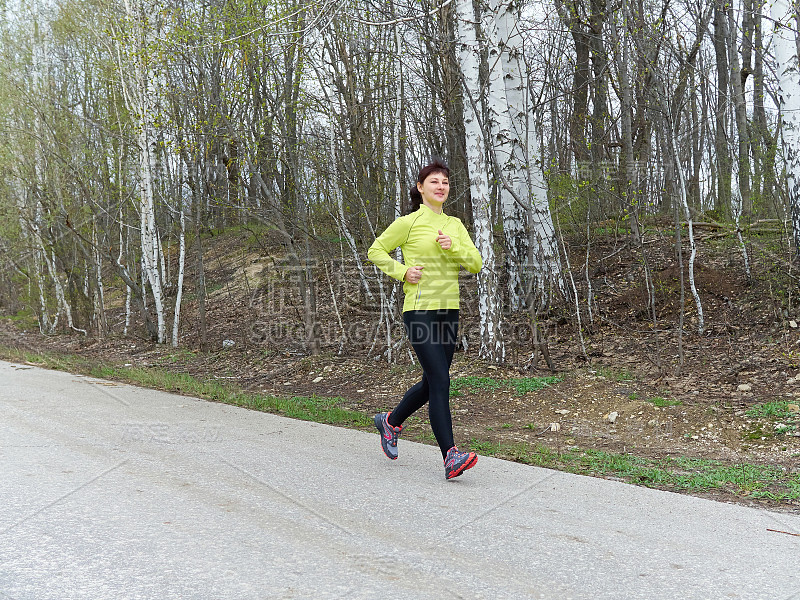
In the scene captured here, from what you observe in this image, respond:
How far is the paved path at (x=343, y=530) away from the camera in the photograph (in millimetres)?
3035

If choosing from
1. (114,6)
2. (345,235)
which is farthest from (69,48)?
(345,235)

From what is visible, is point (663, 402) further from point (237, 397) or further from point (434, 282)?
point (237, 397)

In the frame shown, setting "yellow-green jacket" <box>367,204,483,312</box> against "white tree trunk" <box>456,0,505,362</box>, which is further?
"white tree trunk" <box>456,0,505,362</box>

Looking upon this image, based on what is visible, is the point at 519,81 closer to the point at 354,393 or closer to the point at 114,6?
the point at 354,393

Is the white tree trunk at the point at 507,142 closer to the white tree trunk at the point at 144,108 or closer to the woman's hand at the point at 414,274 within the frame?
the woman's hand at the point at 414,274

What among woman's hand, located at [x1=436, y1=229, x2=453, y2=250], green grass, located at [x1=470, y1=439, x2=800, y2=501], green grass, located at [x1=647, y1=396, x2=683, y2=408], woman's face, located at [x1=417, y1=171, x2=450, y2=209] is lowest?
green grass, located at [x1=470, y1=439, x2=800, y2=501]

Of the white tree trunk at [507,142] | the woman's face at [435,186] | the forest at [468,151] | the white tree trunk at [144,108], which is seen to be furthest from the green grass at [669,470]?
the white tree trunk at [144,108]

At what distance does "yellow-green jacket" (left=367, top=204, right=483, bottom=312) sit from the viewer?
4.83m

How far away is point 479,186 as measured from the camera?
912cm

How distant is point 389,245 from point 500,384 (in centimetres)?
412

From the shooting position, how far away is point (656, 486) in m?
4.93

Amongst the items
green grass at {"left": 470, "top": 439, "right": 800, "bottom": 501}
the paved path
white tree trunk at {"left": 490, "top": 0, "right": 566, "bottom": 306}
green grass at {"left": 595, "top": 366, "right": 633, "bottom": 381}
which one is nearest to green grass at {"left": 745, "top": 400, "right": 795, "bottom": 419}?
green grass at {"left": 470, "top": 439, "right": 800, "bottom": 501}

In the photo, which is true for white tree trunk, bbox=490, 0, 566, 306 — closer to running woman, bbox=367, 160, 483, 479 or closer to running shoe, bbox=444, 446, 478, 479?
running woman, bbox=367, 160, 483, 479

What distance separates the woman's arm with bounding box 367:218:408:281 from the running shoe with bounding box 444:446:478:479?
133 centimetres
